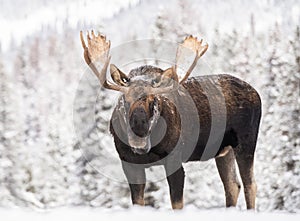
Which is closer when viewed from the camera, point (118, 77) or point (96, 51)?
point (118, 77)

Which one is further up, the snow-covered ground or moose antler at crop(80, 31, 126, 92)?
moose antler at crop(80, 31, 126, 92)

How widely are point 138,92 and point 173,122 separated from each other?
0.62 metres

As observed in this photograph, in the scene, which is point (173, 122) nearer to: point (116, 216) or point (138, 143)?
point (138, 143)

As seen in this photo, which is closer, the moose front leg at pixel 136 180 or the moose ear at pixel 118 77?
the moose ear at pixel 118 77

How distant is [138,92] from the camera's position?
5.34 m

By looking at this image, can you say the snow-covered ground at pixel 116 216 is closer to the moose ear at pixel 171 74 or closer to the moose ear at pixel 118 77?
the moose ear at pixel 118 77

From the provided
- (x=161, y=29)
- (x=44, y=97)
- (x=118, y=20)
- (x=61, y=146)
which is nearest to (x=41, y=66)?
(x=44, y=97)

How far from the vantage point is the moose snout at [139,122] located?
5.14 meters

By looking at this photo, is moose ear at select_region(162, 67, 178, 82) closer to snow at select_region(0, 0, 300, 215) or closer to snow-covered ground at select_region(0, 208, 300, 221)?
snow at select_region(0, 0, 300, 215)

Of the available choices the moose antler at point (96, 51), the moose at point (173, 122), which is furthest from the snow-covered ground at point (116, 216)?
the moose antler at point (96, 51)

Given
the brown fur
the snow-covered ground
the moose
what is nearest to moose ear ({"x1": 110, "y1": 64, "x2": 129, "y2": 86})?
the moose

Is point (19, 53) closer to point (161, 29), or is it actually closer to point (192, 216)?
point (161, 29)

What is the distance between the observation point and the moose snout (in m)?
5.14

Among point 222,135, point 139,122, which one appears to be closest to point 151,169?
point 222,135
